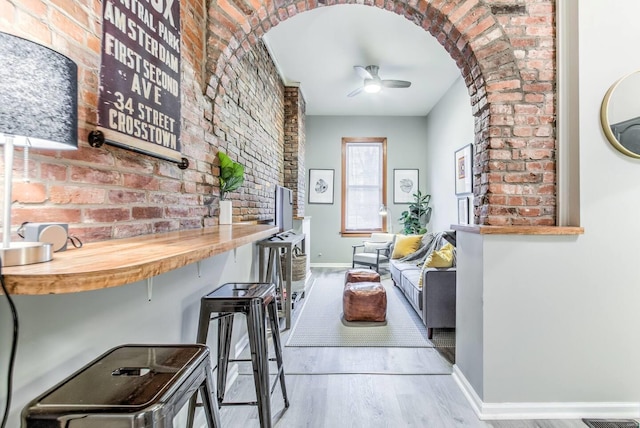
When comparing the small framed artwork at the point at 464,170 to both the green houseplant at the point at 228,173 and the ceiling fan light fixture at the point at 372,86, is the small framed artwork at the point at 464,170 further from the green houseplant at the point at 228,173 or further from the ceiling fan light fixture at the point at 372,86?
the green houseplant at the point at 228,173

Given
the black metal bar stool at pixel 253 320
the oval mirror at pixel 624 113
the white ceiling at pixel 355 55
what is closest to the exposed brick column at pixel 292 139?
the white ceiling at pixel 355 55

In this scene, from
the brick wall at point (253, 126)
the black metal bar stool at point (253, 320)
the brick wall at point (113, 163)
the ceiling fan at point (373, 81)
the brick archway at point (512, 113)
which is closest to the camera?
the brick wall at point (113, 163)

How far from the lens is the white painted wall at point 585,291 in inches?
71.5

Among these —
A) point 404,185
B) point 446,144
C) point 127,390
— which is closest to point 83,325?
point 127,390

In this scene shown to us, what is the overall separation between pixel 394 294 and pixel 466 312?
2384 mm

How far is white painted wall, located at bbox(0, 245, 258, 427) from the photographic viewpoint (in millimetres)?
792

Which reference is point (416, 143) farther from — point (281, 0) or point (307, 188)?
point (281, 0)

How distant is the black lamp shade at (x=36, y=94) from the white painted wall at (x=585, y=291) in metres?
1.93

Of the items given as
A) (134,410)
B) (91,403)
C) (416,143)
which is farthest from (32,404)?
(416,143)

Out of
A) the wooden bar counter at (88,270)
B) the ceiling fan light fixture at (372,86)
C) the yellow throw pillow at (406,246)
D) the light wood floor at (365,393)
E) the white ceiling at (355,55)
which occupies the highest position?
the white ceiling at (355,55)

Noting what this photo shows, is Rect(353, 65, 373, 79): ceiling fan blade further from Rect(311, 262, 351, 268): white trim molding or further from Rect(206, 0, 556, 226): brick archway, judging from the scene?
Rect(311, 262, 351, 268): white trim molding

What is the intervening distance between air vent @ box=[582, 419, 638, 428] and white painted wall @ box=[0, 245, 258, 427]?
2.23 m

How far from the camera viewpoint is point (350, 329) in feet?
10.3

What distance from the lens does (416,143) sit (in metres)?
6.46
